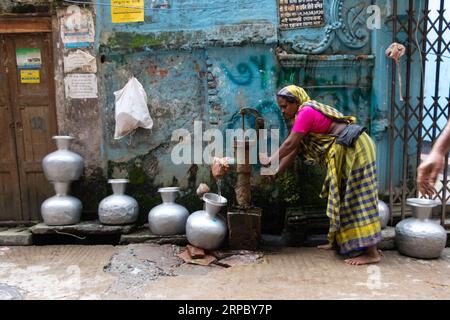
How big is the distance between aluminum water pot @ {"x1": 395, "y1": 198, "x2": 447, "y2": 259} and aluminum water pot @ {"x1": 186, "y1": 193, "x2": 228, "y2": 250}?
1824 mm

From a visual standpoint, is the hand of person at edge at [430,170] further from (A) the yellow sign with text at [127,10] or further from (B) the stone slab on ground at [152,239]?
(A) the yellow sign with text at [127,10]

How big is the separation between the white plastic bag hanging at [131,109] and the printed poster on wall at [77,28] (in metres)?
0.73

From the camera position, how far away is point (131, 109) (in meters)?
4.71

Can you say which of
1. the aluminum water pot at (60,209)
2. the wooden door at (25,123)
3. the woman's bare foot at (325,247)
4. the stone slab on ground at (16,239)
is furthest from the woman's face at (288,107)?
the stone slab on ground at (16,239)

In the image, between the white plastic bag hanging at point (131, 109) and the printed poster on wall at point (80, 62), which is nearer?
the white plastic bag hanging at point (131, 109)

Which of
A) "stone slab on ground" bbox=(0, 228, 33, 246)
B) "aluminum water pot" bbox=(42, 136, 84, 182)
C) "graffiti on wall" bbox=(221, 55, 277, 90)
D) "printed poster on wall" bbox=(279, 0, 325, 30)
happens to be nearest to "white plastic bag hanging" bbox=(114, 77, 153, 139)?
"aluminum water pot" bbox=(42, 136, 84, 182)

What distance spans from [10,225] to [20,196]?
0.39 metres

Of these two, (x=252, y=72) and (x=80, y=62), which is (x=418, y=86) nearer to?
(x=252, y=72)

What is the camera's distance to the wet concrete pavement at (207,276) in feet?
10.8

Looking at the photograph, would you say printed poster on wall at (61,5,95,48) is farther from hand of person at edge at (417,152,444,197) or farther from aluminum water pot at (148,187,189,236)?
hand of person at edge at (417,152,444,197)

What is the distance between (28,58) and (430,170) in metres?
4.78

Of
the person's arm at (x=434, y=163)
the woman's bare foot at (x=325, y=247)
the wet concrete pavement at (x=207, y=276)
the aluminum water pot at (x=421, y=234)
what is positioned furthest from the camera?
the woman's bare foot at (x=325, y=247)

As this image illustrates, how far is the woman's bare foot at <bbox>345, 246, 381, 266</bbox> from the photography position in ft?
12.8

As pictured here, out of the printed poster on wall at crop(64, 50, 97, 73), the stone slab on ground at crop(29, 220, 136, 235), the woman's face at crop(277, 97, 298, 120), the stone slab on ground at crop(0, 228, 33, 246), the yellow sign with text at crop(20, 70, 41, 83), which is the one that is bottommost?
the stone slab on ground at crop(0, 228, 33, 246)
